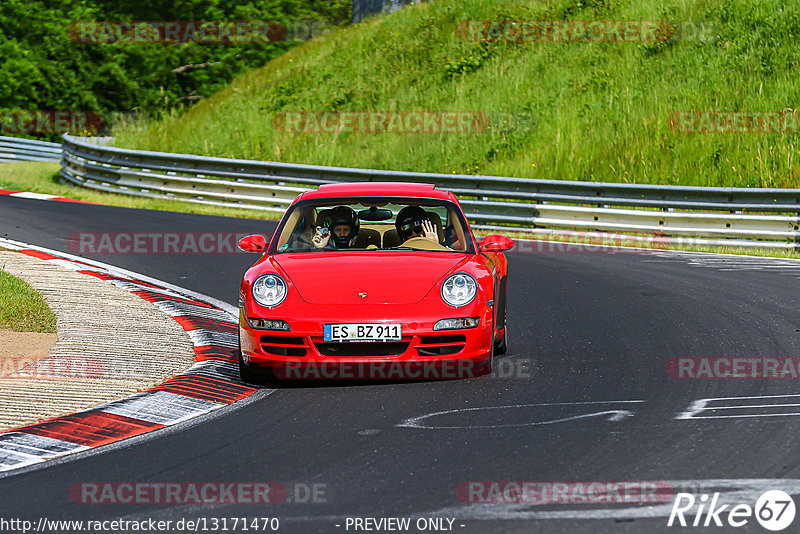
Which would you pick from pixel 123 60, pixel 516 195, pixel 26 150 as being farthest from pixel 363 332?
pixel 123 60

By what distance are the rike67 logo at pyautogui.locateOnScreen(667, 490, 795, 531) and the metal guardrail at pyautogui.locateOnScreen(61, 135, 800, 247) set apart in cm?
1221

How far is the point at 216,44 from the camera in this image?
4159 centimetres

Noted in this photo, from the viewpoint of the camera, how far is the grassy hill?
2177 cm

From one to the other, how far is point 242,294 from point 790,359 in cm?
400

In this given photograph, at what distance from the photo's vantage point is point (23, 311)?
31.0 ft

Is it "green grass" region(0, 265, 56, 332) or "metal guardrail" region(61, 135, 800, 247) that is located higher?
"metal guardrail" region(61, 135, 800, 247)

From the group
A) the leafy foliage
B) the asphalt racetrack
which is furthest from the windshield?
the leafy foliage

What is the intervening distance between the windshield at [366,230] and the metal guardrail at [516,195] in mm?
9123

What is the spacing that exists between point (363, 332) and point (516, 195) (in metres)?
12.1

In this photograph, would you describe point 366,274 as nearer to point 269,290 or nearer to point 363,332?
point 363,332

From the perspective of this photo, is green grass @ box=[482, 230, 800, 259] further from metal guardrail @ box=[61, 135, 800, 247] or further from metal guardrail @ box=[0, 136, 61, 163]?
metal guardrail @ box=[0, 136, 61, 163]

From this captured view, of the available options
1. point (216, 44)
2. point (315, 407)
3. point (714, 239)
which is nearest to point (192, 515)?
point (315, 407)

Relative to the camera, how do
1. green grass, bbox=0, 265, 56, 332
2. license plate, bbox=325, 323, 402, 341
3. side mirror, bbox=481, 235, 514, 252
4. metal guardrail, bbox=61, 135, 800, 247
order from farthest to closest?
metal guardrail, bbox=61, 135, 800, 247 → green grass, bbox=0, 265, 56, 332 → side mirror, bbox=481, 235, 514, 252 → license plate, bbox=325, 323, 402, 341

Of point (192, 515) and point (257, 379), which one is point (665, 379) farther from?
point (192, 515)
